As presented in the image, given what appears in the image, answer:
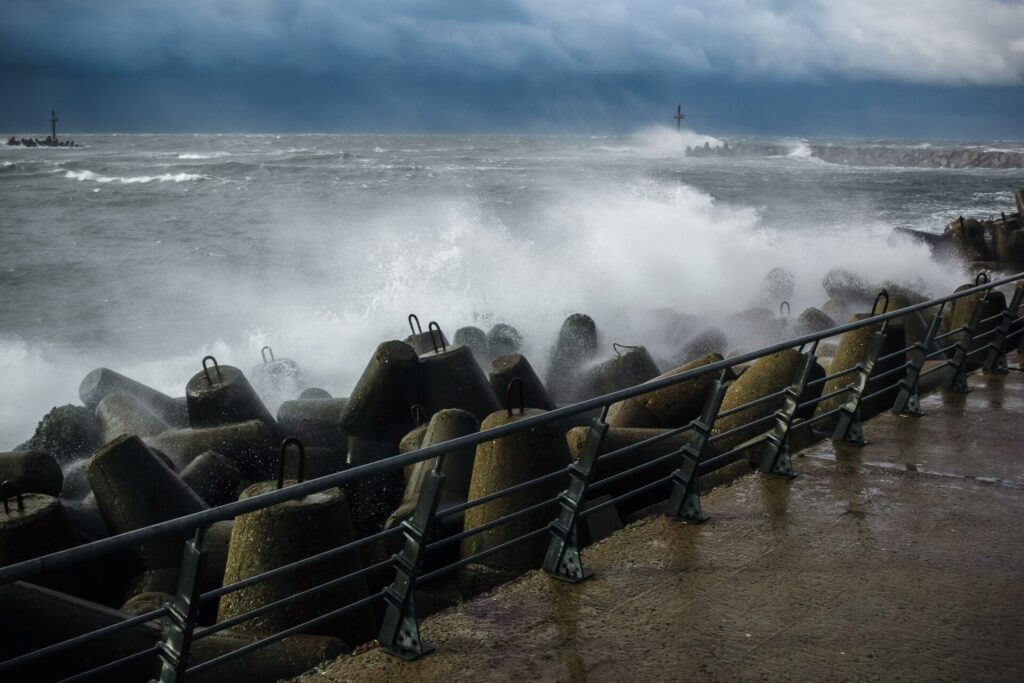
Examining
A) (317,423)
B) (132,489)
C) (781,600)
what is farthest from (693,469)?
(317,423)

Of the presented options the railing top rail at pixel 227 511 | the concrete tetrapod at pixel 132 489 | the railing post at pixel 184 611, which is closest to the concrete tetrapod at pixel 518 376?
the concrete tetrapod at pixel 132 489

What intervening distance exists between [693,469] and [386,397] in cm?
410

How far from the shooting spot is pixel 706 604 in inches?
151

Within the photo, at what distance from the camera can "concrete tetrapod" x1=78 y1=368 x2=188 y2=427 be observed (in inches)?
393

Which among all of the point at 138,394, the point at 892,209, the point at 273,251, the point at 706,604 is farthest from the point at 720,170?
the point at 706,604

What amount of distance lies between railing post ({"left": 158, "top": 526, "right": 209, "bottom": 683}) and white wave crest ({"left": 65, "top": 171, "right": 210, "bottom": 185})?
5014 cm

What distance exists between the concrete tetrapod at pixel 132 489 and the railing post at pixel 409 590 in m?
2.94

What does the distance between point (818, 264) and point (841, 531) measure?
69.9 feet

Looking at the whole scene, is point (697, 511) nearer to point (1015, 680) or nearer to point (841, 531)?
point (841, 531)

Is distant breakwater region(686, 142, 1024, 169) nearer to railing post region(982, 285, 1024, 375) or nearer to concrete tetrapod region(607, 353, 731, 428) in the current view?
A: railing post region(982, 285, 1024, 375)

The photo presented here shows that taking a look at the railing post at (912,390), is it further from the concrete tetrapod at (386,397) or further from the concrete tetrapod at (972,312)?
the concrete tetrapod at (386,397)

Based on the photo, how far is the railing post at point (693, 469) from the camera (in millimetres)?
4711

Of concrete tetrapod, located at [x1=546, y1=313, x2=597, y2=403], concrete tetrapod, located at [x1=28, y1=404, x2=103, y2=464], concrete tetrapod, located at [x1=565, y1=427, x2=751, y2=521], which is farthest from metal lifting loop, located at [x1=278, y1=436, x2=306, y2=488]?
concrete tetrapod, located at [x1=546, y1=313, x2=597, y2=403]

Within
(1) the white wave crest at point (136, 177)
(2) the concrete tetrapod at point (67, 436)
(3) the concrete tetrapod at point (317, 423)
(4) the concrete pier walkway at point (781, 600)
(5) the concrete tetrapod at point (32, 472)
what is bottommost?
(2) the concrete tetrapod at point (67, 436)
